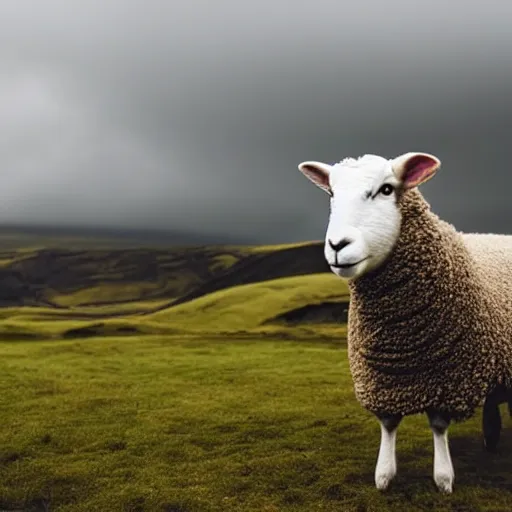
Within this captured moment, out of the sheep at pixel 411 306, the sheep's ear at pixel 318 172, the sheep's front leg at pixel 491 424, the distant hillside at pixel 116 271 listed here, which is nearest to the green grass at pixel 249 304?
the sheep's front leg at pixel 491 424

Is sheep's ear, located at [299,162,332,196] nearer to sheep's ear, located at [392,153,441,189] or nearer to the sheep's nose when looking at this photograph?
sheep's ear, located at [392,153,441,189]

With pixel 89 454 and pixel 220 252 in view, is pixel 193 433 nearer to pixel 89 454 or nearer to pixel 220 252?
pixel 89 454

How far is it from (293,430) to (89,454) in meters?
4.03

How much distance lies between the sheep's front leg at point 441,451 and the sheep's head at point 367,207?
2274 mm

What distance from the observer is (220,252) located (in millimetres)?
153125

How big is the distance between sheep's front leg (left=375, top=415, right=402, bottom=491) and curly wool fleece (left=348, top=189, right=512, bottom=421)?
0.82 ft

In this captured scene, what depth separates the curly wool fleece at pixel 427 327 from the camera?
23.6 ft

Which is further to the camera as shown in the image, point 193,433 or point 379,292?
point 193,433

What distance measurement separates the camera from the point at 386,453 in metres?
8.13

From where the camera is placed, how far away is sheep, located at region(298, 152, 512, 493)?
6.69 meters

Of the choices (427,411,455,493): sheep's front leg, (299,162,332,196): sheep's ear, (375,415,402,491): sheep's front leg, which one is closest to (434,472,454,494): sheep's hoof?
(427,411,455,493): sheep's front leg

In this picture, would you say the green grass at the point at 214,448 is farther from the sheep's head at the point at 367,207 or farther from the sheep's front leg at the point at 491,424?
the sheep's head at the point at 367,207

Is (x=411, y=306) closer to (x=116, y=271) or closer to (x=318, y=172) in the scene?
(x=318, y=172)

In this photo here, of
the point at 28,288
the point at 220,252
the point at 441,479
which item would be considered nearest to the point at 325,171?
the point at 441,479
